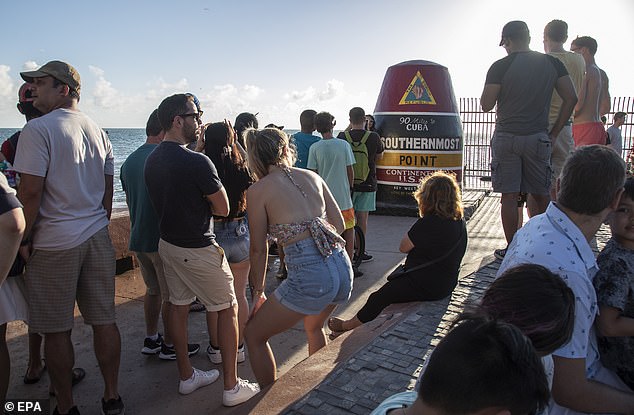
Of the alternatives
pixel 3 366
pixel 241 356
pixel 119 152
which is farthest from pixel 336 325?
pixel 119 152

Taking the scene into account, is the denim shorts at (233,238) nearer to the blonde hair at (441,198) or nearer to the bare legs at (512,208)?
the blonde hair at (441,198)

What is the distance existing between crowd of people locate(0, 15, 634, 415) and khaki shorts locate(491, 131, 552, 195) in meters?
0.02

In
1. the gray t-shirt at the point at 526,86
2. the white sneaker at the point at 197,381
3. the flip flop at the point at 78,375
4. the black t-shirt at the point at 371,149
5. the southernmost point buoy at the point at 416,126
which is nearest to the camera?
the white sneaker at the point at 197,381

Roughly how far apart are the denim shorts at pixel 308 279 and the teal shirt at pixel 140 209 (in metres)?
1.26

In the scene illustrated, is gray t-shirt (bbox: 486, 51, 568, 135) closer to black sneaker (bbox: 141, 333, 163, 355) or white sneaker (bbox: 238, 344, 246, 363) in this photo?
white sneaker (bbox: 238, 344, 246, 363)

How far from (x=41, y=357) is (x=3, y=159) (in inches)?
60.6

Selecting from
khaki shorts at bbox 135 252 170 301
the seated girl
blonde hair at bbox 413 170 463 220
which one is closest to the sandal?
the seated girl

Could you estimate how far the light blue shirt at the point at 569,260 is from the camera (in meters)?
1.78

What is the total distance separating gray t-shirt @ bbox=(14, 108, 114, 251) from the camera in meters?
2.72

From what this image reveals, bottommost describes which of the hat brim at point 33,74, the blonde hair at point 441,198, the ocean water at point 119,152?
the ocean water at point 119,152

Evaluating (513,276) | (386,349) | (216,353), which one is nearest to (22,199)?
(216,353)

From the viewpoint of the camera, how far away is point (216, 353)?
3.76 metres

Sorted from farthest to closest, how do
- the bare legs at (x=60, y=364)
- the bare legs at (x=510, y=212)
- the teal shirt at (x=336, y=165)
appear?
the teal shirt at (x=336, y=165), the bare legs at (x=510, y=212), the bare legs at (x=60, y=364)

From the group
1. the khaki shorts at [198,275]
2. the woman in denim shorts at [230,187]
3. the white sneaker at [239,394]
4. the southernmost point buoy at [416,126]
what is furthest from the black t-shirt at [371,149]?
the white sneaker at [239,394]
